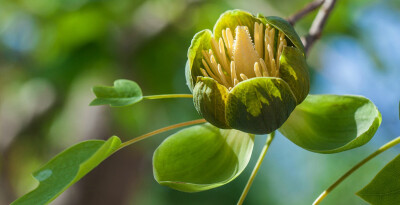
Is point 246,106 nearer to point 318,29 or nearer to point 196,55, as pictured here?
point 196,55

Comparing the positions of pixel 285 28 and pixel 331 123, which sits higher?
pixel 285 28

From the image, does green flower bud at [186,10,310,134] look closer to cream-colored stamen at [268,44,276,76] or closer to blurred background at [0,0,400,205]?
cream-colored stamen at [268,44,276,76]

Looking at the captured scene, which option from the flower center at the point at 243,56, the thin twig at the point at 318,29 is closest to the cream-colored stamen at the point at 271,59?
the flower center at the point at 243,56

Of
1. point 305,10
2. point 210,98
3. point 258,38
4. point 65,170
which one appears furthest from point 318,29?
point 65,170

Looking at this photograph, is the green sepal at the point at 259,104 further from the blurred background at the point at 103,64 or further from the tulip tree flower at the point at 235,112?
the blurred background at the point at 103,64

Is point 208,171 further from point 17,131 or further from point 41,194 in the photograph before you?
point 17,131
